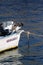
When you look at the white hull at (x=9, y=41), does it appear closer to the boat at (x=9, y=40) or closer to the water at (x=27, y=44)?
the boat at (x=9, y=40)

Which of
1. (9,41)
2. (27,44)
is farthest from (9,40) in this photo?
Result: (27,44)

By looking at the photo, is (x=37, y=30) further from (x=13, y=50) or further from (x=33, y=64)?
(x=33, y=64)

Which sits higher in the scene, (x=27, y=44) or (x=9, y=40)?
(x=9, y=40)

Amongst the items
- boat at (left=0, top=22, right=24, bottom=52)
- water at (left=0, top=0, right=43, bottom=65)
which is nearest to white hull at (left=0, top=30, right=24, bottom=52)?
boat at (left=0, top=22, right=24, bottom=52)

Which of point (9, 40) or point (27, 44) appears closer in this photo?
point (9, 40)

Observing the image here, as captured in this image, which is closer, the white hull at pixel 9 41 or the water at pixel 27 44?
the water at pixel 27 44

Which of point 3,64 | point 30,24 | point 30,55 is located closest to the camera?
point 3,64

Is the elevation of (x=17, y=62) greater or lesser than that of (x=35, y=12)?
lesser

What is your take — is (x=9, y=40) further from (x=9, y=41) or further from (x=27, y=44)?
(x=27, y=44)

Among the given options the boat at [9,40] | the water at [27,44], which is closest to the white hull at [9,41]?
the boat at [9,40]

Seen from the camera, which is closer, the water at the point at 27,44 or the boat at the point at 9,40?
the water at the point at 27,44

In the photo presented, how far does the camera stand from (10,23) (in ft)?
88.9

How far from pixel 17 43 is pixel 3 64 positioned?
13.5 feet

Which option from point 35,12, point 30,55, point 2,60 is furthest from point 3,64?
point 35,12
